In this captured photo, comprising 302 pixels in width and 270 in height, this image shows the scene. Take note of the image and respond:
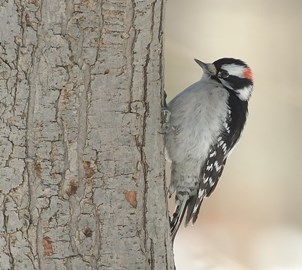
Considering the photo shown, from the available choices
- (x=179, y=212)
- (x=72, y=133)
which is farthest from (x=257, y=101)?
(x=72, y=133)

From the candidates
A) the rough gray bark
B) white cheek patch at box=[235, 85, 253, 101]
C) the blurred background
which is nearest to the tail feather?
white cheek patch at box=[235, 85, 253, 101]

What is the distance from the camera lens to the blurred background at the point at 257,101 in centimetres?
620

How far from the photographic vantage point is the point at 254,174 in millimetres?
6453

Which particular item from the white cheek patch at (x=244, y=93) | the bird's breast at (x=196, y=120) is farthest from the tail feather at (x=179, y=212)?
the white cheek patch at (x=244, y=93)

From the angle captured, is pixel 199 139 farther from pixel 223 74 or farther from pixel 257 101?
pixel 257 101

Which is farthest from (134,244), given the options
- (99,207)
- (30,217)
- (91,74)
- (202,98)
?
(202,98)

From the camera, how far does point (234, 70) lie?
11.9 feet

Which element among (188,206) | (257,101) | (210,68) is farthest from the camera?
(257,101)

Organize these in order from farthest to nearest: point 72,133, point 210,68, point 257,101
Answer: point 257,101 → point 210,68 → point 72,133

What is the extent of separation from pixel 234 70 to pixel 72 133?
4.70ft

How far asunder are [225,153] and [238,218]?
2830 millimetres

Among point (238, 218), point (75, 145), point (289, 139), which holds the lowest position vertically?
point (238, 218)

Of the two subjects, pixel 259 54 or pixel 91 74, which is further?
pixel 259 54

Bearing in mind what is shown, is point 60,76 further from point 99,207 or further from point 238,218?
point 238,218
